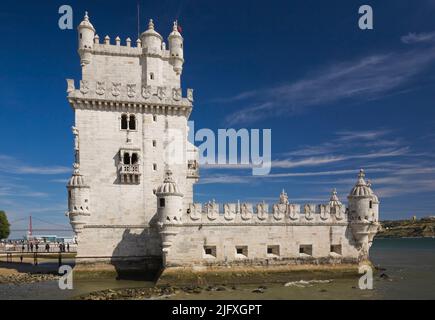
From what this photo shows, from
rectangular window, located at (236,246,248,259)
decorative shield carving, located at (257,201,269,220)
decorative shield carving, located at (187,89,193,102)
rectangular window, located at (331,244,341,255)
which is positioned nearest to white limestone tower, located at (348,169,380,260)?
rectangular window, located at (331,244,341,255)

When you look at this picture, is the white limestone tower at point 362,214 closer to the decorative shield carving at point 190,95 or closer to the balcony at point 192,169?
the balcony at point 192,169

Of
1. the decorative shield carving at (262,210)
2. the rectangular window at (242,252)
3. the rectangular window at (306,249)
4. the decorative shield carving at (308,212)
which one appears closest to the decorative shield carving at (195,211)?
the rectangular window at (242,252)

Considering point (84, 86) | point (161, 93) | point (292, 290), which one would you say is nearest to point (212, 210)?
point (292, 290)

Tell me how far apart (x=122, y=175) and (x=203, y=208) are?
7.85 m

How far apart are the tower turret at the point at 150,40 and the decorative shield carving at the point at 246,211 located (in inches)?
653

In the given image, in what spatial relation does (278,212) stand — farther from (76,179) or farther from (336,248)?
(76,179)

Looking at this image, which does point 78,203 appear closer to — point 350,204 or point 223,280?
point 223,280

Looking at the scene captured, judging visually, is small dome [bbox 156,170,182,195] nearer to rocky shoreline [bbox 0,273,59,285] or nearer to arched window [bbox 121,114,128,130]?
arched window [bbox 121,114,128,130]

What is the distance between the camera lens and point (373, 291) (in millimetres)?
28516

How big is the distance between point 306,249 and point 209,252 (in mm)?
8696

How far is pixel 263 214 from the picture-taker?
31.8 metres

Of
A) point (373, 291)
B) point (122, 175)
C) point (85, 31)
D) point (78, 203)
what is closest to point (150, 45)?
point (85, 31)
